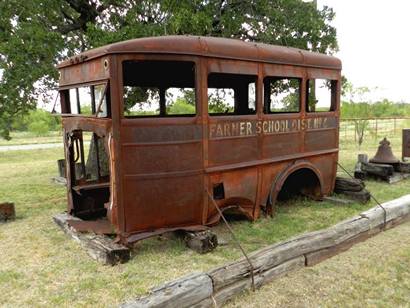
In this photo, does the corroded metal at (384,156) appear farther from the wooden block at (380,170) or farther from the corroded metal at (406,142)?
the corroded metal at (406,142)

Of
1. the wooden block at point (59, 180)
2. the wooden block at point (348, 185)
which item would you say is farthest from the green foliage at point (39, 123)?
the wooden block at point (348, 185)

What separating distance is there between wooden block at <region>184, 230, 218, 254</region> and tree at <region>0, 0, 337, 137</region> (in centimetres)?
434

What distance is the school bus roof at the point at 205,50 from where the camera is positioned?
460 cm

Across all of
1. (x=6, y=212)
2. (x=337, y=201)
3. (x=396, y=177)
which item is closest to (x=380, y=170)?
(x=396, y=177)

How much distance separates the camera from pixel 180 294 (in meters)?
3.45

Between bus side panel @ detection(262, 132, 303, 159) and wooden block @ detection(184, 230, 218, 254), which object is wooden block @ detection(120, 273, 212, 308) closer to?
wooden block @ detection(184, 230, 218, 254)

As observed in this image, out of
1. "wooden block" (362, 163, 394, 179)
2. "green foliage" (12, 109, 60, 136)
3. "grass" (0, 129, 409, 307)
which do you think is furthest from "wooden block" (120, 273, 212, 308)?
"green foliage" (12, 109, 60, 136)

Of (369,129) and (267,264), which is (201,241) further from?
(369,129)

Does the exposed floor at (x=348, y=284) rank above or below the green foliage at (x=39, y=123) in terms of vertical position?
below

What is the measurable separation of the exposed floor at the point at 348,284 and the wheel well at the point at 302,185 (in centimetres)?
216

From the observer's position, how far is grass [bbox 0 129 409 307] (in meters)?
3.99

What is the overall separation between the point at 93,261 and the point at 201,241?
1.38 meters

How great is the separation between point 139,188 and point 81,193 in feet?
6.43

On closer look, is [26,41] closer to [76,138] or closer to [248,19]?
[76,138]
